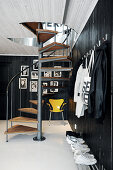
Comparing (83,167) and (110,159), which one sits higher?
(110,159)

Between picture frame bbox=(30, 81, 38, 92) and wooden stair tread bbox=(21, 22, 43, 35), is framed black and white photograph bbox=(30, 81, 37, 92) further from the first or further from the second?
wooden stair tread bbox=(21, 22, 43, 35)

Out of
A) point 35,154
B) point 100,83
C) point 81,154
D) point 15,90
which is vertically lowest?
point 35,154

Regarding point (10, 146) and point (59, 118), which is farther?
point (59, 118)

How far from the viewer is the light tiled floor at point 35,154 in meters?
2.23

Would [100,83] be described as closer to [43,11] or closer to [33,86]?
[43,11]

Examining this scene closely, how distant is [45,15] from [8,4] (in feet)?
2.04

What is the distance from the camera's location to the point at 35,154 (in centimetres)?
264

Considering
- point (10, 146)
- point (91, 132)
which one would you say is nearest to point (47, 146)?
point (10, 146)

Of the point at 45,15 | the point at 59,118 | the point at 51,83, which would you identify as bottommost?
the point at 59,118

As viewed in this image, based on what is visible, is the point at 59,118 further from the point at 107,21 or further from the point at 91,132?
the point at 107,21

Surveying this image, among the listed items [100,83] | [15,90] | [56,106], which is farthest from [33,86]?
[100,83]

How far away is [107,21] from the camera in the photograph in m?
1.53

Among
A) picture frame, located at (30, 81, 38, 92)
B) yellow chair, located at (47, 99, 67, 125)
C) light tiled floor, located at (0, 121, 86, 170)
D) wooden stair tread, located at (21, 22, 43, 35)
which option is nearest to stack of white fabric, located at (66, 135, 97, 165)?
light tiled floor, located at (0, 121, 86, 170)

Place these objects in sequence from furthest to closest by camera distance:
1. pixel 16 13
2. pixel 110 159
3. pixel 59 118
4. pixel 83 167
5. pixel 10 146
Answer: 1. pixel 59 118
2. pixel 10 146
3. pixel 16 13
4. pixel 83 167
5. pixel 110 159
